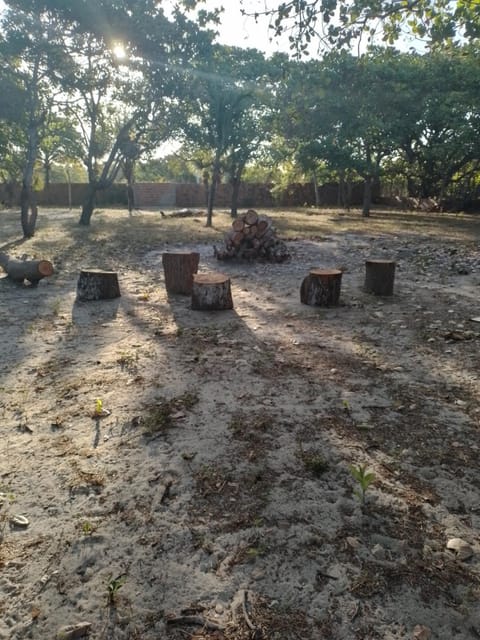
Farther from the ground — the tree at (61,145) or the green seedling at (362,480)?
the tree at (61,145)

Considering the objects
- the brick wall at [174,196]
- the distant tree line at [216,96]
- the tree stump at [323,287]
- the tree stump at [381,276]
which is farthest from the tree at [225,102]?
the brick wall at [174,196]

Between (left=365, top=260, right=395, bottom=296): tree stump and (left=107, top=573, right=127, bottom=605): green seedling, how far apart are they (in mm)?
6249

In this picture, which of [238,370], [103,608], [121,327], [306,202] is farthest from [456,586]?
[306,202]

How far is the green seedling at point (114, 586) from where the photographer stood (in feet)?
6.39

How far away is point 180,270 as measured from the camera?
7535 millimetres

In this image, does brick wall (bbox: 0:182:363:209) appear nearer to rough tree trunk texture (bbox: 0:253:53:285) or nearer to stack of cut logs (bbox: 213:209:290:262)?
stack of cut logs (bbox: 213:209:290:262)

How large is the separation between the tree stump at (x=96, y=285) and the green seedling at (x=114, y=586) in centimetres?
558

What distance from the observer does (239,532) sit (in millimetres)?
2316

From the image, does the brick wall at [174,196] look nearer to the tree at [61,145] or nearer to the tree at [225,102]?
the tree at [61,145]

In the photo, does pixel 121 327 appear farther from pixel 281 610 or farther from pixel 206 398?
pixel 281 610

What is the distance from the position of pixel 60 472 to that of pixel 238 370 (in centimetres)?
201

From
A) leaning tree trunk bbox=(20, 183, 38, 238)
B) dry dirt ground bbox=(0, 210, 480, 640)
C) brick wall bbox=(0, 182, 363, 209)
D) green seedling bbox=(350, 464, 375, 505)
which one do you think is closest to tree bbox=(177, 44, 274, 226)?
leaning tree trunk bbox=(20, 183, 38, 238)

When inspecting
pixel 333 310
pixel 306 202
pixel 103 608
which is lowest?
pixel 103 608

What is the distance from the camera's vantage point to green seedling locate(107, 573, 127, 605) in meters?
1.95
